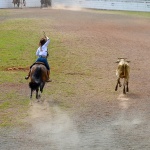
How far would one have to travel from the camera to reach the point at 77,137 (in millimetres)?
10688

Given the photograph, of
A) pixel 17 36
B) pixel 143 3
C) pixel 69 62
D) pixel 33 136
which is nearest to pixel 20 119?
pixel 33 136

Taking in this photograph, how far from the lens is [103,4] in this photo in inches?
2349

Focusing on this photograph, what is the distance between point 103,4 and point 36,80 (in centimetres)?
4696

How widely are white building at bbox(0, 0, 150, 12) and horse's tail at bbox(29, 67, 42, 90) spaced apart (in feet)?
141

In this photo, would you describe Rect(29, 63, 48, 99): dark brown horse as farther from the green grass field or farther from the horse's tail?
the green grass field

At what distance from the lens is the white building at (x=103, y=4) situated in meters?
56.2

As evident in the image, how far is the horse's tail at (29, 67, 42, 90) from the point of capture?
13.8 meters

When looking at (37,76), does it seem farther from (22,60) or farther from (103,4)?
(103,4)

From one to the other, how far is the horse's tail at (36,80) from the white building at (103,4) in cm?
4285

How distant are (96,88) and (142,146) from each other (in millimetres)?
6613

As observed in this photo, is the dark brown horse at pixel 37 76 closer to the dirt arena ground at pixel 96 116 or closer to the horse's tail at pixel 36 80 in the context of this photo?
the horse's tail at pixel 36 80

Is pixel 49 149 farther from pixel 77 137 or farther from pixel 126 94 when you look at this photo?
pixel 126 94

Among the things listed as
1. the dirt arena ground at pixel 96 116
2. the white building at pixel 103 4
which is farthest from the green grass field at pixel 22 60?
the white building at pixel 103 4

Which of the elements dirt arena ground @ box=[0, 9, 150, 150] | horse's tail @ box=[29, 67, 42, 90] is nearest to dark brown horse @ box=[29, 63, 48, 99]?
horse's tail @ box=[29, 67, 42, 90]
